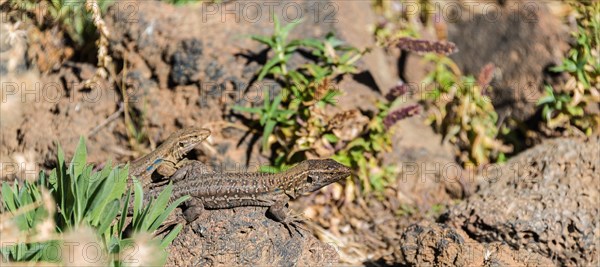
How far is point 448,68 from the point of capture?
9.71 m

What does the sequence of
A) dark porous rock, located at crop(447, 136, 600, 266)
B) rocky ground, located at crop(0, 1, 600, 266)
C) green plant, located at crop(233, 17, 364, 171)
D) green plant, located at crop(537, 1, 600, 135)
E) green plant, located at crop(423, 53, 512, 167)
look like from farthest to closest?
green plant, located at crop(423, 53, 512, 167) → green plant, located at crop(537, 1, 600, 135) → green plant, located at crop(233, 17, 364, 171) → rocky ground, located at crop(0, 1, 600, 266) → dark porous rock, located at crop(447, 136, 600, 266)

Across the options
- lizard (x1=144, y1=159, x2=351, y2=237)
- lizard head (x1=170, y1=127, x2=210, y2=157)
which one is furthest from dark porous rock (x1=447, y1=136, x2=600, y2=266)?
lizard head (x1=170, y1=127, x2=210, y2=157)

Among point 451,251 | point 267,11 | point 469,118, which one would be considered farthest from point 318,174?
point 469,118

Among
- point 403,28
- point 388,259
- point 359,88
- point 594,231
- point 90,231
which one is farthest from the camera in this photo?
point 403,28

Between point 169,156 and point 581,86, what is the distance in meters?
4.69

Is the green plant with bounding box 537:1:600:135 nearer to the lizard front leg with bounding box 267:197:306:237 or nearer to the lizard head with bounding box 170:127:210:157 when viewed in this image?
the lizard front leg with bounding box 267:197:306:237

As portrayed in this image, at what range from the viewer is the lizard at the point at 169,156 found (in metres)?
6.84

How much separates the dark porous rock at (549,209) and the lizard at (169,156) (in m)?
2.57

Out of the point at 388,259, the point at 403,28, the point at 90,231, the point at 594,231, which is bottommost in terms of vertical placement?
the point at 388,259

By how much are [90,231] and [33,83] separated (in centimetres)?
376

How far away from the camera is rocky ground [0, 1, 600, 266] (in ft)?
22.3

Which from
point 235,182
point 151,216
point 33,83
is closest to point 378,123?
point 235,182

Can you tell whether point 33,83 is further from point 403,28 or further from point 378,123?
point 403,28

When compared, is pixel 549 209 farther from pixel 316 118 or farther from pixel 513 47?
pixel 513 47
